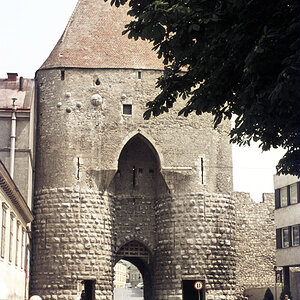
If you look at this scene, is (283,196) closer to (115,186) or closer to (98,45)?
(115,186)

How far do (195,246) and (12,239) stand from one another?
13.0 m

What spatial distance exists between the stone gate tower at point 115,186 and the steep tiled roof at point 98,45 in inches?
2.4

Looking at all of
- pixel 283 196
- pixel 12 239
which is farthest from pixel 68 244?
pixel 283 196

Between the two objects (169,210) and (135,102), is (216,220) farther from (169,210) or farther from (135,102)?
(135,102)

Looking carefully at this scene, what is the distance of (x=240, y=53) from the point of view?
41.1ft

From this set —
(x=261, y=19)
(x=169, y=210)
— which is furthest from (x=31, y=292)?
(x=261, y=19)

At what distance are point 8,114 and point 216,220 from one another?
1089cm

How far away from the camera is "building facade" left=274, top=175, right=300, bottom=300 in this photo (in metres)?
39.5

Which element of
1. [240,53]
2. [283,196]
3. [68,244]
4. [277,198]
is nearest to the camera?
[240,53]

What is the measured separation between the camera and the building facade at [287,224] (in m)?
39.5

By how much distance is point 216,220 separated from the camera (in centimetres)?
3719

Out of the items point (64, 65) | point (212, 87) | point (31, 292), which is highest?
point (64, 65)

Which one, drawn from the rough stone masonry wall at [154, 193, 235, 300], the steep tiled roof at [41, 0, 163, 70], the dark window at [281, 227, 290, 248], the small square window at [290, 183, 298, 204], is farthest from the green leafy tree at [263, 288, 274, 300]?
the steep tiled roof at [41, 0, 163, 70]

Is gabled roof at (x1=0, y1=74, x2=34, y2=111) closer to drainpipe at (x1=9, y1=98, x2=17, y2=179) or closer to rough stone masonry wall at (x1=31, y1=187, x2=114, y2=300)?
drainpipe at (x1=9, y1=98, x2=17, y2=179)
